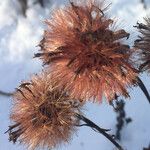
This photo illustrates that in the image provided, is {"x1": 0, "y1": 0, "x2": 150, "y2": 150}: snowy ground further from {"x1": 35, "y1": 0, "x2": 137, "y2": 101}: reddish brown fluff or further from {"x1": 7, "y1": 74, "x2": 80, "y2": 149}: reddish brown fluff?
{"x1": 35, "y1": 0, "x2": 137, "y2": 101}: reddish brown fluff

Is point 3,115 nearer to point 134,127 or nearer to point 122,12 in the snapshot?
point 134,127

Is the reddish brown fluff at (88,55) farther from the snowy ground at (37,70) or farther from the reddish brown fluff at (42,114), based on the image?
the snowy ground at (37,70)

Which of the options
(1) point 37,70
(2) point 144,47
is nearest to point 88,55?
(2) point 144,47

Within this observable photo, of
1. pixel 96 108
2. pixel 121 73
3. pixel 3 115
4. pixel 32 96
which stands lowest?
pixel 121 73

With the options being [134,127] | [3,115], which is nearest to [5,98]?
[3,115]

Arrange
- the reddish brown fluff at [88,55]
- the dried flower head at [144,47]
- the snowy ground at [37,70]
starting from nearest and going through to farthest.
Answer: the reddish brown fluff at [88,55]
the dried flower head at [144,47]
the snowy ground at [37,70]

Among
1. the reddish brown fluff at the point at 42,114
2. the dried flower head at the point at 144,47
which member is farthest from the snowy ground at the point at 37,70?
the dried flower head at the point at 144,47

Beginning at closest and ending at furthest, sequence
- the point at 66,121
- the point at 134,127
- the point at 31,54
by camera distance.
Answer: the point at 66,121
the point at 134,127
the point at 31,54
